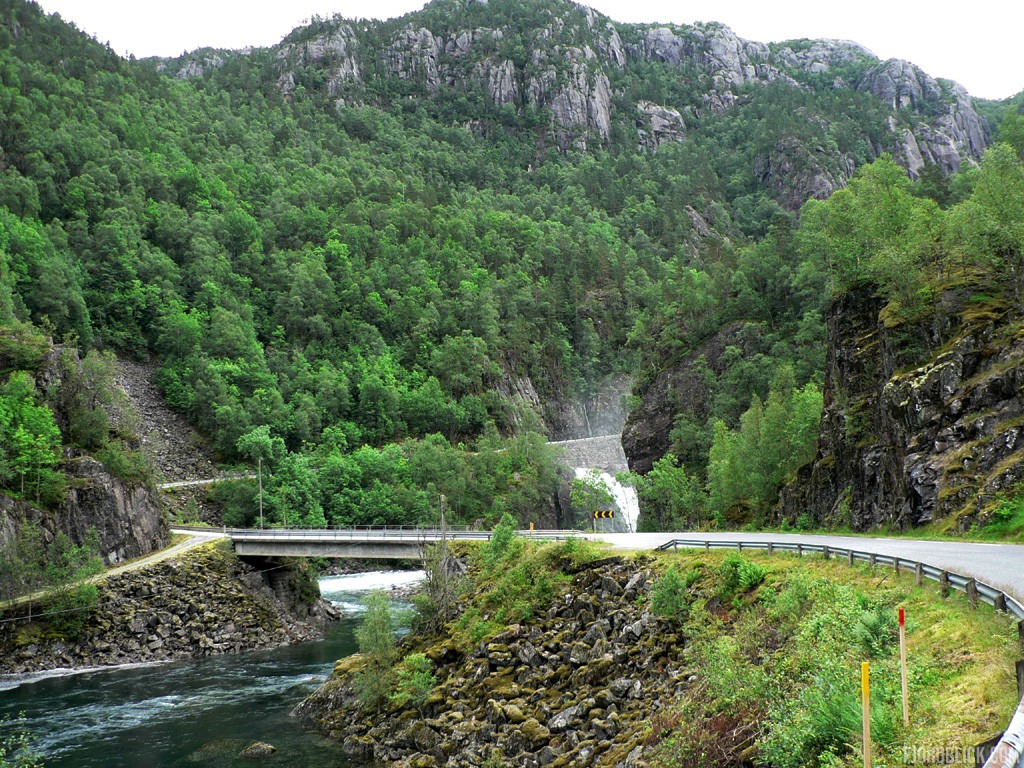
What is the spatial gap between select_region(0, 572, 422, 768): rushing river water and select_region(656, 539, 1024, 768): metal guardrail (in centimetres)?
1854

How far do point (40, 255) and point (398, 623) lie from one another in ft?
270

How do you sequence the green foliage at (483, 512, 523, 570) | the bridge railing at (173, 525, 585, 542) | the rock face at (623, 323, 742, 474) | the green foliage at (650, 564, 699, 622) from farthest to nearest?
the rock face at (623, 323, 742, 474), the bridge railing at (173, 525, 585, 542), the green foliage at (483, 512, 523, 570), the green foliage at (650, 564, 699, 622)

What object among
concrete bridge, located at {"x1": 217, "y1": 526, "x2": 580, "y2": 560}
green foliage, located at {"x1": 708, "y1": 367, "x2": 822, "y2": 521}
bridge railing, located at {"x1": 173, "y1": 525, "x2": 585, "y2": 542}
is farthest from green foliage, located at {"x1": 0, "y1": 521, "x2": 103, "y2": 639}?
green foliage, located at {"x1": 708, "y1": 367, "x2": 822, "y2": 521}

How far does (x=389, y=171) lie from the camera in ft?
608

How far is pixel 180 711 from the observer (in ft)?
134

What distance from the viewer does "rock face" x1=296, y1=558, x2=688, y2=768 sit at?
26.2 meters

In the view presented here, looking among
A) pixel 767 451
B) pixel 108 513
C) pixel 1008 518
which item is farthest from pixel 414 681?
pixel 767 451

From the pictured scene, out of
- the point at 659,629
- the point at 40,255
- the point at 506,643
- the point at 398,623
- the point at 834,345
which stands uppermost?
the point at 40,255

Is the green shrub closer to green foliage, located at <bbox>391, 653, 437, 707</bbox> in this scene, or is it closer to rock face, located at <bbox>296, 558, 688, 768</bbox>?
rock face, located at <bbox>296, 558, 688, 768</bbox>

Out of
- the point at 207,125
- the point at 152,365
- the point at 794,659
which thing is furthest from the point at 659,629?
the point at 207,125

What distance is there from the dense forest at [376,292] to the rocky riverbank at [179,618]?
9257 mm

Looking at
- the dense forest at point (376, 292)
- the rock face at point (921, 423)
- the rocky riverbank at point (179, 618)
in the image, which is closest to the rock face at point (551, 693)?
the rock face at point (921, 423)

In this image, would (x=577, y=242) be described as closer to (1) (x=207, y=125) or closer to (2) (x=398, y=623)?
(1) (x=207, y=125)

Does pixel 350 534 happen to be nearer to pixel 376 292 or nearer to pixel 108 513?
pixel 108 513
